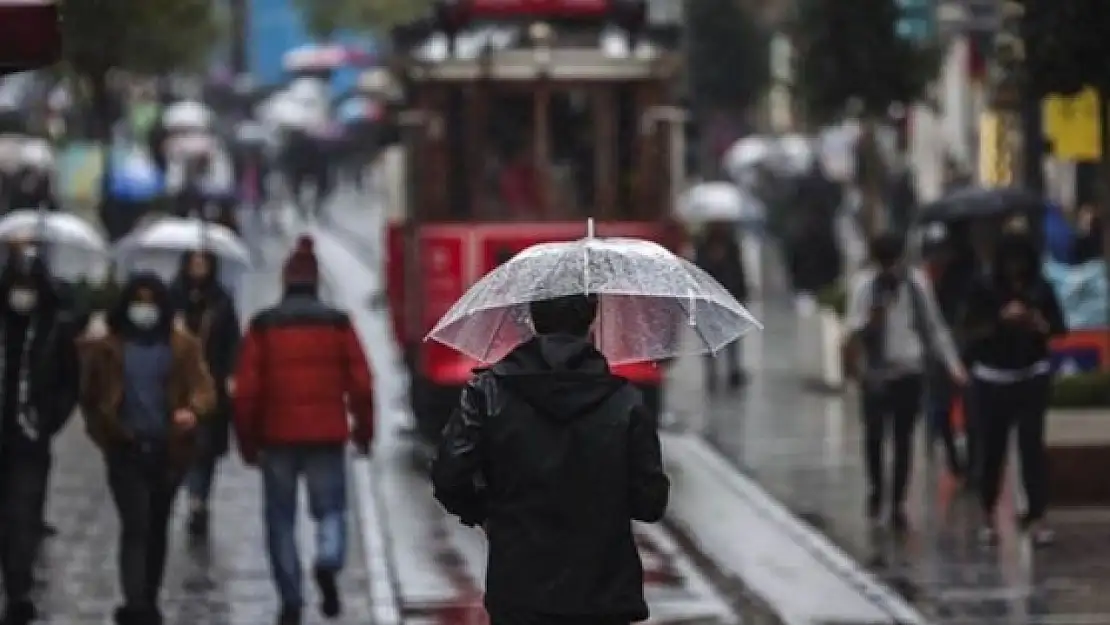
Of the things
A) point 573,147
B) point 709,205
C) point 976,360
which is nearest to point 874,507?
point 976,360

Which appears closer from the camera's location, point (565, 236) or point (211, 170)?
point (565, 236)

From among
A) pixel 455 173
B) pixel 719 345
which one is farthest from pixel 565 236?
pixel 719 345

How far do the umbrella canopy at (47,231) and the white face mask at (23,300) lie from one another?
10.5ft

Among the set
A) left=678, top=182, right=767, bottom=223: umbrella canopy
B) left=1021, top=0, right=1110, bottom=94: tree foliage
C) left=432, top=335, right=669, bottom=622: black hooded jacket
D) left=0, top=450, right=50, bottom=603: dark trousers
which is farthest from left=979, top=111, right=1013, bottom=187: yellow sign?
left=432, top=335, right=669, bottom=622: black hooded jacket

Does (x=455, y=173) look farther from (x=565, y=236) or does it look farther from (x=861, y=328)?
(x=861, y=328)

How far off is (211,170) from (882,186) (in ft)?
26.4

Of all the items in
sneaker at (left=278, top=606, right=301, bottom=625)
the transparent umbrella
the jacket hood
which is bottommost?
sneaker at (left=278, top=606, right=301, bottom=625)

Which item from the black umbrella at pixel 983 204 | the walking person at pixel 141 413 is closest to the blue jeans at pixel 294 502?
the walking person at pixel 141 413

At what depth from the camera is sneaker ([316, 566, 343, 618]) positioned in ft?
47.0

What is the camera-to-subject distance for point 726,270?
1049 inches

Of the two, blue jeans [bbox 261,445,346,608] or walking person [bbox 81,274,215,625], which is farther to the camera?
blue jeans [bbox 261,445,346,608]

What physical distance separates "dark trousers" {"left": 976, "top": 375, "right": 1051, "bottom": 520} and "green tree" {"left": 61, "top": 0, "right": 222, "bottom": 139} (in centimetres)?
577

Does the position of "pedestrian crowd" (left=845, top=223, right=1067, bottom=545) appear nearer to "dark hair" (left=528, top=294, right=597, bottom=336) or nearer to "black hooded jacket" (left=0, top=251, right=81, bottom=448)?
"black hooded jacket" (left=0, top=251, right=81, bottom=448)

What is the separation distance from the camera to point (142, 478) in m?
14.0
